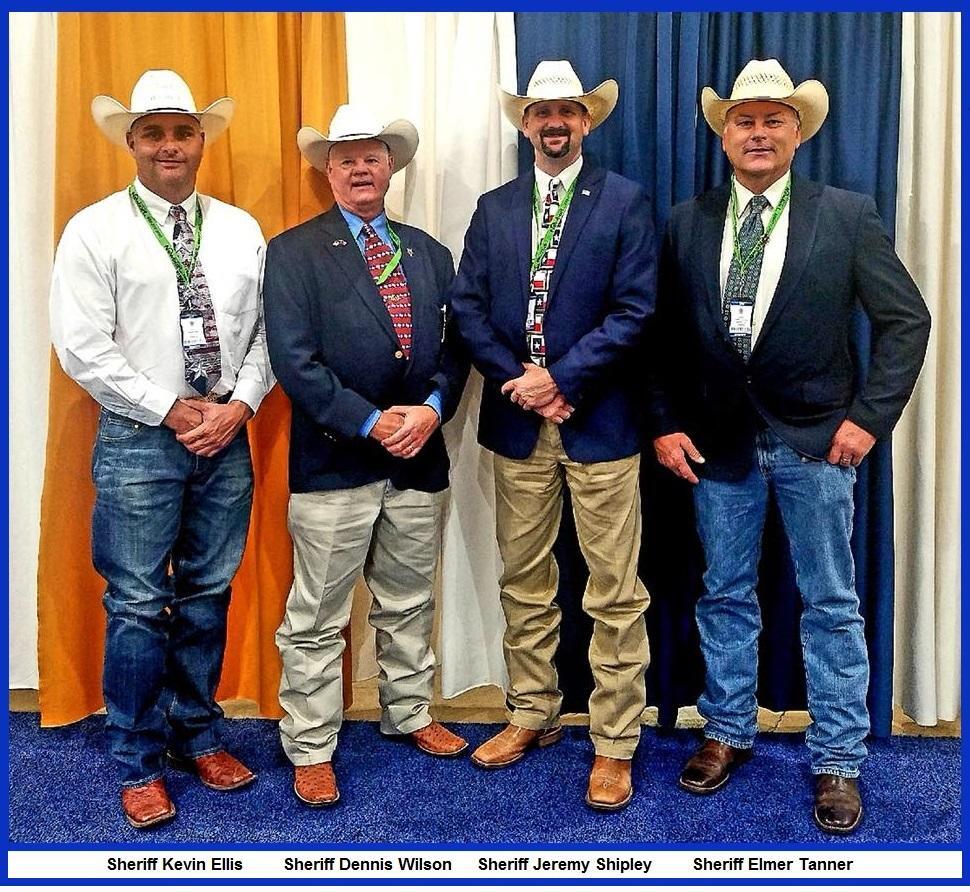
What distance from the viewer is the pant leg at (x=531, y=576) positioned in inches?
102

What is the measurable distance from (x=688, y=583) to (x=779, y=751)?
0.56m

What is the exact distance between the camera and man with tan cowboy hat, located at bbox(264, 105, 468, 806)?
2475 millimetres

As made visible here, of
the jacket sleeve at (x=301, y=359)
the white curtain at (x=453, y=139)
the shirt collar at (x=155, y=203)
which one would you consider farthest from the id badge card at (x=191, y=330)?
the white curtain at (x=453, y=139)

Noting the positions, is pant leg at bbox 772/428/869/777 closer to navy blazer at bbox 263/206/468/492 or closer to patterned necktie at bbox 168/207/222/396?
navy blazer at bbox 263/206/468/492

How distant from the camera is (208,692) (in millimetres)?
2623

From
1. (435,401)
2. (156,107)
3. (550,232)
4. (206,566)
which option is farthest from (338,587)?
(156,107)

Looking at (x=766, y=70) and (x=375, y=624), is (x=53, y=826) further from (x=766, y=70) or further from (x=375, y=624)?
(x=766, y=70)

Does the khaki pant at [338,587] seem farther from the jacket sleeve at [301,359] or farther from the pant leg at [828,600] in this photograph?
the pant leg at [828,600]

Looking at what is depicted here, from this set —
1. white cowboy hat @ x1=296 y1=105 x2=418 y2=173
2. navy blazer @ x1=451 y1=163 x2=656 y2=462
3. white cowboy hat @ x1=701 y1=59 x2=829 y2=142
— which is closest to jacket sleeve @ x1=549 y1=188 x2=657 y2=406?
navy blazer @ x1=451 y1=163 x2=656 y2=462

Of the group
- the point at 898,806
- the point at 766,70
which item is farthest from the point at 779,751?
the point at 766,70

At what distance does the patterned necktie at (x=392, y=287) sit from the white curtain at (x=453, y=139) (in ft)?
1.28

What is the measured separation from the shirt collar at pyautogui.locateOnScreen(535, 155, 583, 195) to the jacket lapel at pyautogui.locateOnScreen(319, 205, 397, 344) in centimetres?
53
